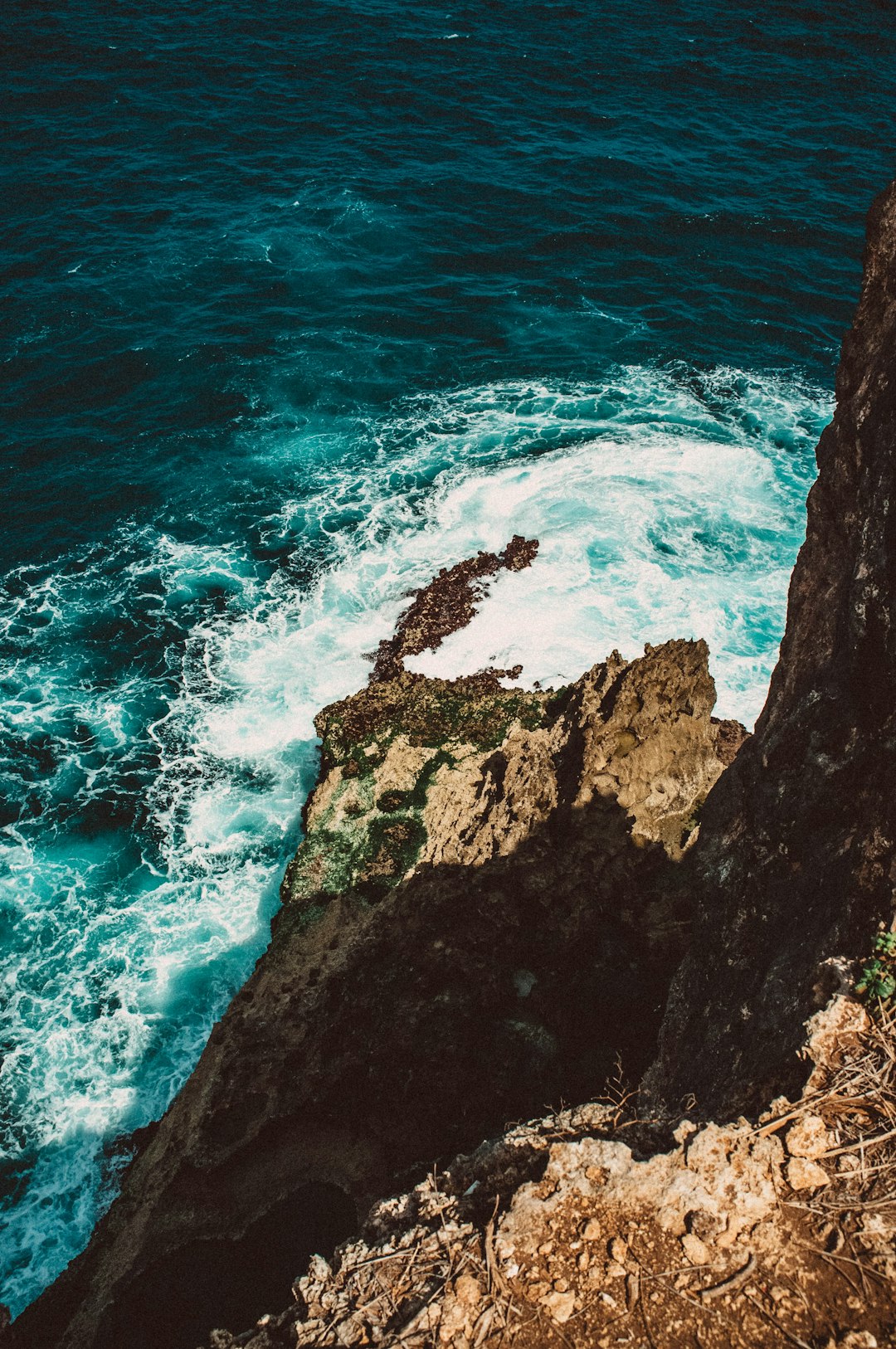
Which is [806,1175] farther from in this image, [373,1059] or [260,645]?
[260,645]

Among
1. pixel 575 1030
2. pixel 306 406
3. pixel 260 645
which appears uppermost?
pixel 306 406

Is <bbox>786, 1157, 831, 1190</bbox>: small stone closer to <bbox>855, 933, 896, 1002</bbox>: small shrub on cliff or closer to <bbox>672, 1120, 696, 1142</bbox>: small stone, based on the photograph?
<bbox>672, 1120, 696, 1142</bbox>: small stone

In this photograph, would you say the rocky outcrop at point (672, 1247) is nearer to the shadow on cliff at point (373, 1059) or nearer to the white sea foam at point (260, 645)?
the shadow on cliff at point (373, 1059)

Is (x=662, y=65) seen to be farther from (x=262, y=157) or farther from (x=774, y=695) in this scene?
(x=774, y=695)

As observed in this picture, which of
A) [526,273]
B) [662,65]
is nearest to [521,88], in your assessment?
[662,65]

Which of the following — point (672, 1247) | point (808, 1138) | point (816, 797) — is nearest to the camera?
point (672, 1247)

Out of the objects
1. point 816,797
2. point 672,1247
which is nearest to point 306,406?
point 816,797
